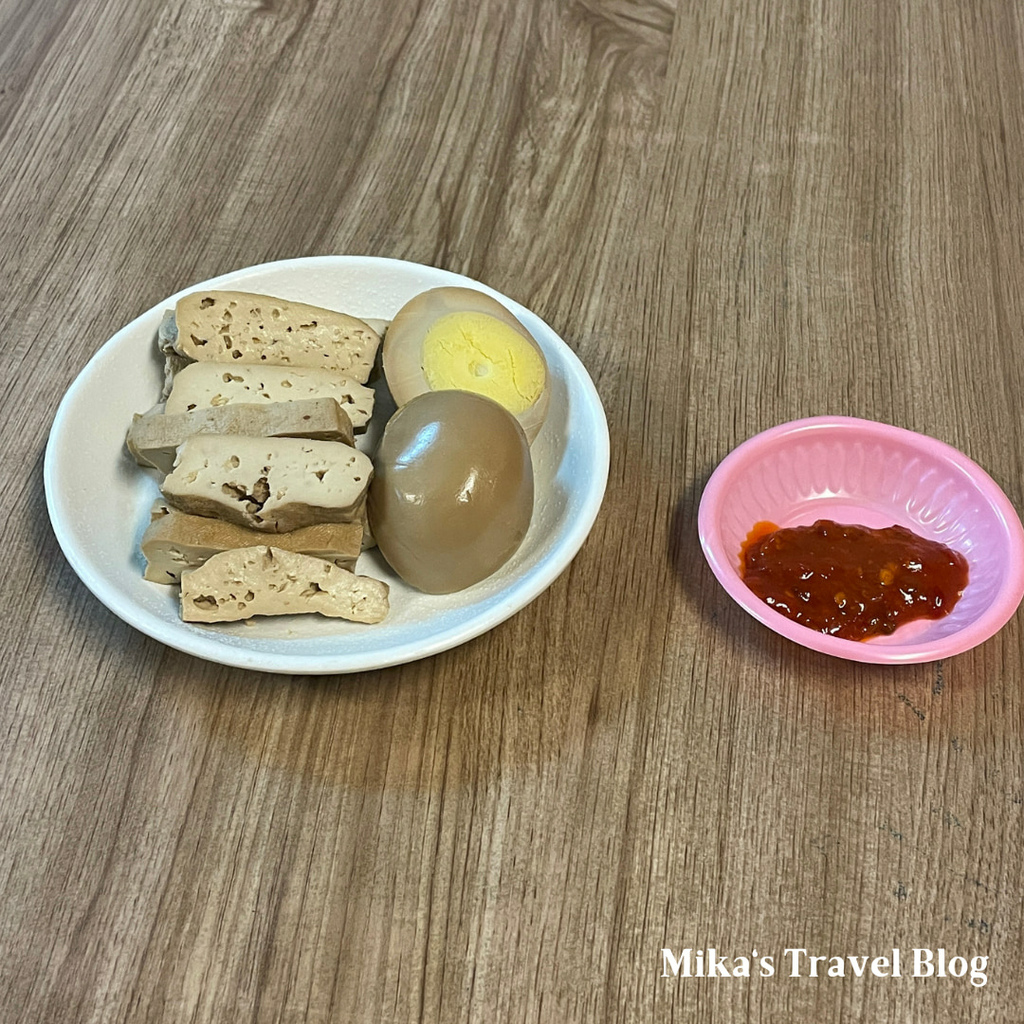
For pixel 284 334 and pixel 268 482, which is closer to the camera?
pixel 268 482

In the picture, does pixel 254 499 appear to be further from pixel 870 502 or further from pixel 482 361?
pixel 870 502

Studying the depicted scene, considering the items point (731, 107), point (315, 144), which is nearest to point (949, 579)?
point (731, 107)

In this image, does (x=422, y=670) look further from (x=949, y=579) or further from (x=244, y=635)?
(x=949, y=579)

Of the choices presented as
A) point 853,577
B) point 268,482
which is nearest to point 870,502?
point 853,577

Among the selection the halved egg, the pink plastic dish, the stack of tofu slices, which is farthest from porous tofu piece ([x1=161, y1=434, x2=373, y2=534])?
the pink plastic dish

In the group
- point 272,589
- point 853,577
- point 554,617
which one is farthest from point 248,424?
point 853,577

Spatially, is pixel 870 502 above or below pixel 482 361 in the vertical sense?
below
